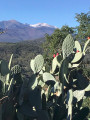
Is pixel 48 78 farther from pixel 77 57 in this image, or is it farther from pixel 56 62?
pixel 77 57

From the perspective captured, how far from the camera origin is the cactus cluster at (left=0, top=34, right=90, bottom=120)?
5.49 ft

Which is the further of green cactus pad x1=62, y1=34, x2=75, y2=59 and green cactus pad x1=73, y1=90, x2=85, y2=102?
green cactus pad x1=62, y1=34, x2=75, y2=59

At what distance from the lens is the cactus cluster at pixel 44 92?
167 cm

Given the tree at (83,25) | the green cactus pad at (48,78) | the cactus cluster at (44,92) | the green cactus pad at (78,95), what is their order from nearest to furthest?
the cactus cluster at (44,92) < the green cactus pad at (78,95) < the green cactus pad at (48,78) < the tree at (83,25)

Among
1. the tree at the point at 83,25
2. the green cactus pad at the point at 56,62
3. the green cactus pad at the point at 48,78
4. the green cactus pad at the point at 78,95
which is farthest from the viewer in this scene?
the tree at the point at 83,25

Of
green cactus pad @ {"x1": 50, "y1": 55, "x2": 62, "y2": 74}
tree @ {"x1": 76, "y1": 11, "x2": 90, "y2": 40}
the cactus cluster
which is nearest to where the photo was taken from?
the cactus cluster

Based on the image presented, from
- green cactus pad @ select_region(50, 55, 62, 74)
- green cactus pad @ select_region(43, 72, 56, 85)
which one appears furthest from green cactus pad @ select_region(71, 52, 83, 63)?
green cactus pad @ select_region(43, 72, 56, 85)

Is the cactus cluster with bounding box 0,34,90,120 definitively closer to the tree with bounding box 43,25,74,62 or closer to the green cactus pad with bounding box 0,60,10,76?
the green cactus pad with bounding box 0,60,10,76

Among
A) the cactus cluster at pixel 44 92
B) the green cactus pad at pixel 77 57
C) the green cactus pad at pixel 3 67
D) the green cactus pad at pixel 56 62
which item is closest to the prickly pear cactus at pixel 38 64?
the cactus cluster at pixel 44 92

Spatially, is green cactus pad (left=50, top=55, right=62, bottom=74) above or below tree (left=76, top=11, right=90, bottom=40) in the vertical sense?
below

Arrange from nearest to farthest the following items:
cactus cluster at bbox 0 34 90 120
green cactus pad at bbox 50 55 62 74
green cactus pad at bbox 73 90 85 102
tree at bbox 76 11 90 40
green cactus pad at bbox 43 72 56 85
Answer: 1. cactus cluster at bbox 0 34 90 120
2. green cactus pad at bbox 73 90 85 102
3. green cactus pad at bbox 43 72 56 85
4. green cactus pad at bbox 50 55 62 74
5. tree at bbox 76 11 90 40

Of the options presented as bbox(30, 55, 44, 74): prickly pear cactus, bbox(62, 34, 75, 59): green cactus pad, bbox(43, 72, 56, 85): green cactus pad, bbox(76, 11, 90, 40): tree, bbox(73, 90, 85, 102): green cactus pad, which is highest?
bbox(76, 11, 90, 40): tree

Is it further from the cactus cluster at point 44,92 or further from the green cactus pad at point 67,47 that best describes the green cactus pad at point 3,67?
the green cactus pad at point 67,47

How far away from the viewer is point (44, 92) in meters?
1.92
